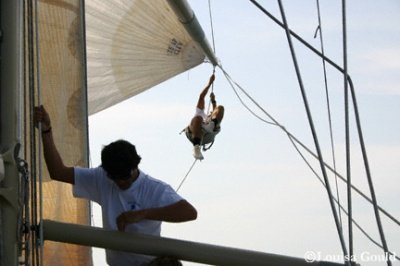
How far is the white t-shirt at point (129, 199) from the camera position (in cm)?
303

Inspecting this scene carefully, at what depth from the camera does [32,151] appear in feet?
9.83

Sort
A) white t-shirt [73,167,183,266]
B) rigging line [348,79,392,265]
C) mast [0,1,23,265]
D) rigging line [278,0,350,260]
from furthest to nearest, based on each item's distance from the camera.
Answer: rigging line [348,79,392,265], white t-shirt [73,167,183,266], rigging line [278,0,350,260], mast [0,1,23,265]

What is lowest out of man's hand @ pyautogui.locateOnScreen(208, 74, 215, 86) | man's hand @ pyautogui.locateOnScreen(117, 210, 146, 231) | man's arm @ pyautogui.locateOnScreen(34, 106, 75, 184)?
man's hand @ pyautogui.locateOnScreen(117, 210, 146, 231)

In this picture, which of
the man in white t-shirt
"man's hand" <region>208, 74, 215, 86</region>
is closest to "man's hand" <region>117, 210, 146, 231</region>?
the man in white t-shirt

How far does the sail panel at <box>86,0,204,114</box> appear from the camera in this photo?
6.07 meters

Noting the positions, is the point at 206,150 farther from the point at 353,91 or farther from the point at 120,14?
the point at 353,91

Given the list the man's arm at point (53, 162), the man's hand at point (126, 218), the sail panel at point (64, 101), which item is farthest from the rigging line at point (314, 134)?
the sail panel at point (64, 101)

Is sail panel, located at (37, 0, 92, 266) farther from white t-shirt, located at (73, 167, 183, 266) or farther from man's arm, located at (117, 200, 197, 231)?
man's arm, located at (117, 200, 197, 231)

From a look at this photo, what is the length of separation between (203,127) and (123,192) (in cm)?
427

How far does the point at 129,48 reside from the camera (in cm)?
634

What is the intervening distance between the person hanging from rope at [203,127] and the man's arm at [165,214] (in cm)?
432

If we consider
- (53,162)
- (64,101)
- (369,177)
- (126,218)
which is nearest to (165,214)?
(126,218)

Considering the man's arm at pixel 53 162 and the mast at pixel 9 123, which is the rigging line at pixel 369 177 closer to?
the man's arm at pixel 53 162

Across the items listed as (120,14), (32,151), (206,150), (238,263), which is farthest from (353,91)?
(206,150)
